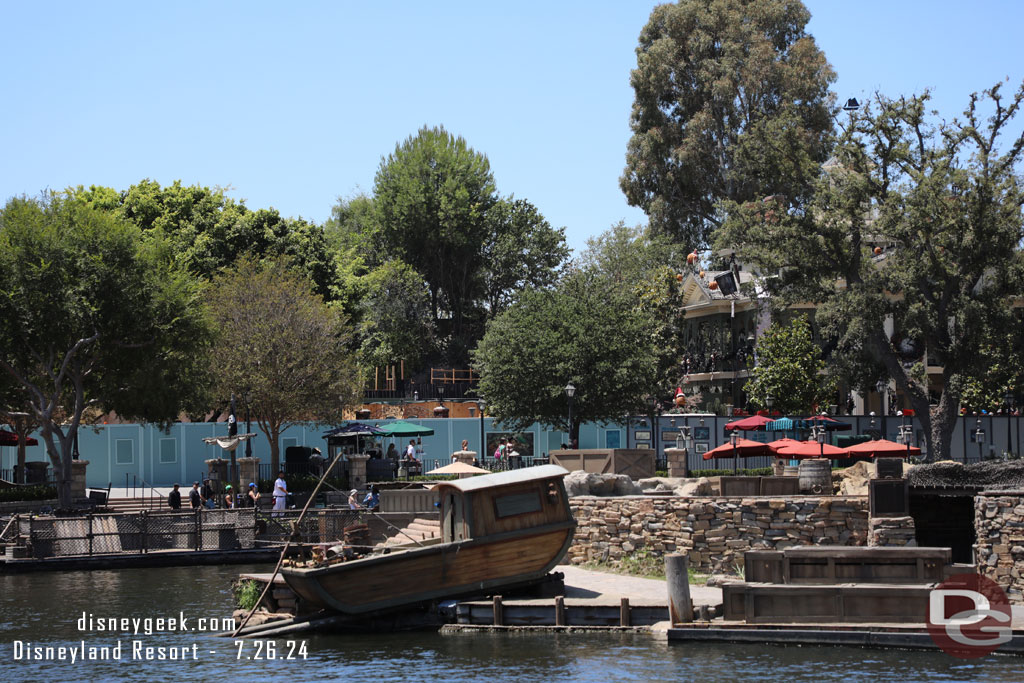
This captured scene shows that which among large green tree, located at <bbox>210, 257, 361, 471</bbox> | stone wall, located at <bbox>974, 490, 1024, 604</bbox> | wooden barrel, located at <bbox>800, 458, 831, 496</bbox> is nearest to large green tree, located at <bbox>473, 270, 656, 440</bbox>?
large green tree, located at <bbox>210, 257, 361, 471</bbox>

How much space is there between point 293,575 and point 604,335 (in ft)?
86.0

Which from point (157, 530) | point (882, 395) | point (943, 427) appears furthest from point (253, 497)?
point (882, 395)

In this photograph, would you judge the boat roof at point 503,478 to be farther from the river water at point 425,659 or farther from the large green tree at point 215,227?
the large green tree at point 215,227

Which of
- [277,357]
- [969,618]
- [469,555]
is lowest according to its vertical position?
[969,618]

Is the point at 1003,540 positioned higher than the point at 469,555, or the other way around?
the point at 1003,540

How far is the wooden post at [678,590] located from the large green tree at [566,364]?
25.0 metres

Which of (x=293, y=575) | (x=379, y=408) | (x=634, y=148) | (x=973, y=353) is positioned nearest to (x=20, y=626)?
(x=293, y=575)

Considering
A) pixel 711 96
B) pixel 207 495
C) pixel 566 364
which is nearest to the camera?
pixel 207 495

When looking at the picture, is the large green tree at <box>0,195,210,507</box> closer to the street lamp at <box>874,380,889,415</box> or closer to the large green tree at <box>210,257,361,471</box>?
the large green tree at <box>210,257,361,471</box>

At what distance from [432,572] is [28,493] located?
21.8 meters

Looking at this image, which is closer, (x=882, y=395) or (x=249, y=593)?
(x=249, y=593)

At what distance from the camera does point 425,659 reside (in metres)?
22.6

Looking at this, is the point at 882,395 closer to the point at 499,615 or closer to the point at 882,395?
the point at 882,395

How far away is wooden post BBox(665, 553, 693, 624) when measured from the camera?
22.4 m
